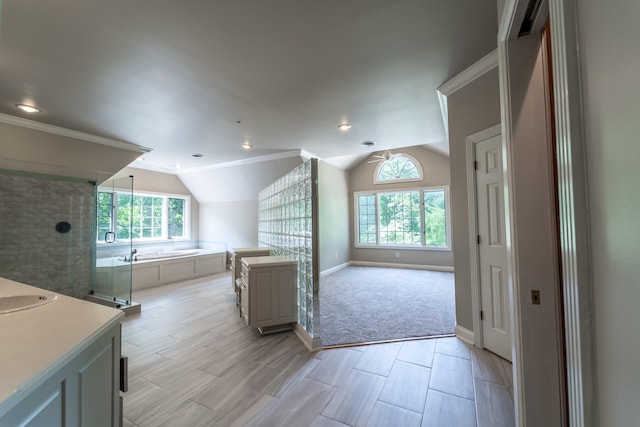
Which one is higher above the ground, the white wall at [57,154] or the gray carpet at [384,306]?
the white wall at [57,154]

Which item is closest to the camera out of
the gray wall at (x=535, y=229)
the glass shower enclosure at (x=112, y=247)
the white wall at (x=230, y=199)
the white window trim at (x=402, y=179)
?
the gray wall at (x=535, y=229)

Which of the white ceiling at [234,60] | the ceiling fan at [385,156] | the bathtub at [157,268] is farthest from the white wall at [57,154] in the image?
the ceiling fan at [385,156]

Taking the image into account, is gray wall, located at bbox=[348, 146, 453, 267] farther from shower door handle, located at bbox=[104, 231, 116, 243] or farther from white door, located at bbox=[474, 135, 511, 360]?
shower door handle, located at bbox=[104, 231, 116, 243]

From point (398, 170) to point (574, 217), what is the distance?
253 inches

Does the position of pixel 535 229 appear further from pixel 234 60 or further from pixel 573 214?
pixel 234 60

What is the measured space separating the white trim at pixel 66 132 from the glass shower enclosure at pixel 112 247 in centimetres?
49

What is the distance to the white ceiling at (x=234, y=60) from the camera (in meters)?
1.54

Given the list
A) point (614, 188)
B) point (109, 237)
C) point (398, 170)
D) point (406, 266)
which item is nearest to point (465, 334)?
point (614, 188)

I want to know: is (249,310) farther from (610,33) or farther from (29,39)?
(610,33)

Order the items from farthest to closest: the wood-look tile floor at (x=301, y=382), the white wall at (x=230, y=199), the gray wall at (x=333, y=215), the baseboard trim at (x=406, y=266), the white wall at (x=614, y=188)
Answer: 1. the baseboard trim at (x=406, y=266)
2. the gray wall at (x=333, y=215)
3. the white wall at (x=230, y=199)
4. the wood-look tile floor at (x=301, y=382)
5. the white wall at (x=614, y=188)

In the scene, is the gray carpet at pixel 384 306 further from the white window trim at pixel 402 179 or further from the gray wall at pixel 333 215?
the white window trim at pixel 402 179

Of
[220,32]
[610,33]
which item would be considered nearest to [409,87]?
[220,32]

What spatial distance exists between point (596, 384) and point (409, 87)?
8.23 feet

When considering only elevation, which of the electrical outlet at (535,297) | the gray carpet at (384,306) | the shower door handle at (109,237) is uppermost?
the shower door handle at (109,237)
